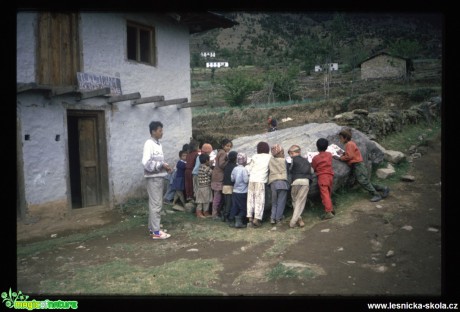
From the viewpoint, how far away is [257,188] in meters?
6.11

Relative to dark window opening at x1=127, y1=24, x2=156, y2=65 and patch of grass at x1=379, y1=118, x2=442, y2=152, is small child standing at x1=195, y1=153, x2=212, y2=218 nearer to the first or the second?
dark window opening at x1=127, y1=24, x2=156, y2=65

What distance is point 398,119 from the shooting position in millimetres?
10664

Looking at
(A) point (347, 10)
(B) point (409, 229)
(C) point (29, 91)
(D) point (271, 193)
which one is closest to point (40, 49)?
(C) point (29, 91)

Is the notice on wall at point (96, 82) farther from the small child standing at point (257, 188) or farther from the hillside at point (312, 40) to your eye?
the hillside at point (312, 40)

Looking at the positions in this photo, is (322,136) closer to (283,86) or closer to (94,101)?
(94,101)

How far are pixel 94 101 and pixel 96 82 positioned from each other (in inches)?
16.6

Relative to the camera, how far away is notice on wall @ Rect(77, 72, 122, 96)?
22.7ft

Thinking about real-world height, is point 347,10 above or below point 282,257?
above

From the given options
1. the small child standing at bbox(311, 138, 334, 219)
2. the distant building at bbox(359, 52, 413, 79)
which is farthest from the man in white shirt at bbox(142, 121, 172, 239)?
the distant building at bbox(359, 52, 413, 79)

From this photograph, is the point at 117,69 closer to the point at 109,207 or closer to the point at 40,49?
the point at 40,49

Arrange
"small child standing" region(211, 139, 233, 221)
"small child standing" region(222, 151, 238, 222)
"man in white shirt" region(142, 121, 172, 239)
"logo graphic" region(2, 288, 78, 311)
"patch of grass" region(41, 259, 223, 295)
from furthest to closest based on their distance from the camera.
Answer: "small child standing" region(211, 139, 233, 221)
"small child standing" region(222, 151, 238, 222)
"man in white shirt" region(142, 121, 172, 239)
"patch of grass" region(41, 259, 223, 295)
"logo graphic" region(2, 288, 78, 311)

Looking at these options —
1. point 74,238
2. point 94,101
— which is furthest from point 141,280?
point 94,101

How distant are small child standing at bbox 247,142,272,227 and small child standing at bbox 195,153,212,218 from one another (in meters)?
1.09

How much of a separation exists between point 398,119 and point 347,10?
8.15 meters
